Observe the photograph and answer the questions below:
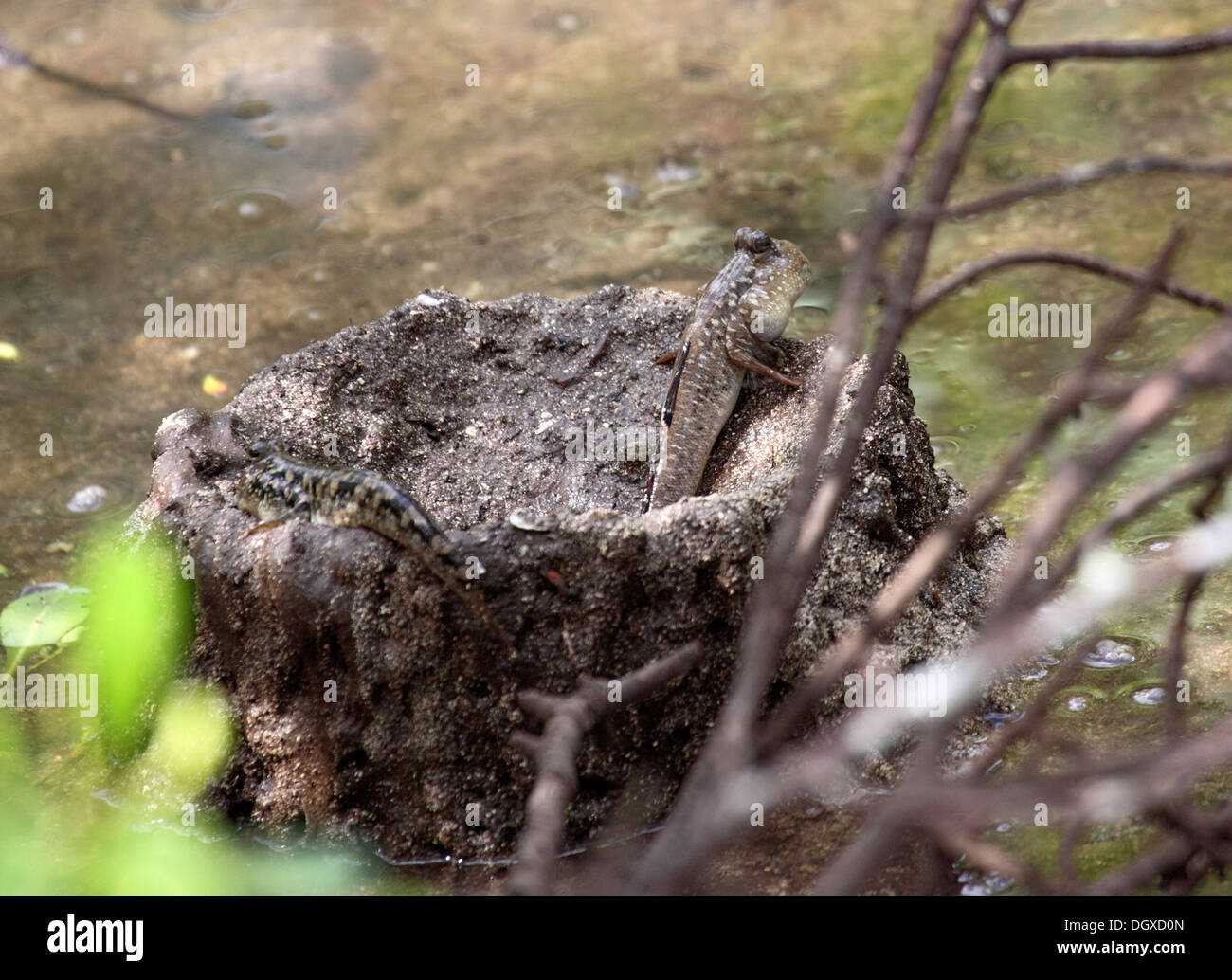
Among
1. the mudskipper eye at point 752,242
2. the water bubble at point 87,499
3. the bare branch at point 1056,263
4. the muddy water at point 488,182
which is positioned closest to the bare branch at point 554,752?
the bare branch at point 1056,263

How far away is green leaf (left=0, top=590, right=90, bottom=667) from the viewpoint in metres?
4.05

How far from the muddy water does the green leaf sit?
67 cm

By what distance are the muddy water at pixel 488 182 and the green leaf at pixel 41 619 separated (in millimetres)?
672

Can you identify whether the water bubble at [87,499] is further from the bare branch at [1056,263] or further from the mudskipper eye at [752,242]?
the bare branch at [1056,263]

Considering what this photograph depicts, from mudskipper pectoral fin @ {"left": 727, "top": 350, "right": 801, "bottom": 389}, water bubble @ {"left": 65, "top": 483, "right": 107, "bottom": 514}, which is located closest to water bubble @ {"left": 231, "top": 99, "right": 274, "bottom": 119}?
water bubble @ {"left": 65, "top": 483, "right": 107, "bottom": 514}

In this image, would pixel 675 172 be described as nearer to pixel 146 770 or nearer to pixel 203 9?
pixel 203 9

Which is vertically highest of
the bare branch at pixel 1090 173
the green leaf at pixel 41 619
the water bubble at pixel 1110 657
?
the bare branch at pixel 1090 173

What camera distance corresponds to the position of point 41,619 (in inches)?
162

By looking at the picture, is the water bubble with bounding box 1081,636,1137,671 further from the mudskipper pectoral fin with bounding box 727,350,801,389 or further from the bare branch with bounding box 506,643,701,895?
the bare branch with bounding box 506,643,701,895

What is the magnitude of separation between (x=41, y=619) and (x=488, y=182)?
4.80 m

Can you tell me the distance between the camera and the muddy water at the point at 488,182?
5.76 metres

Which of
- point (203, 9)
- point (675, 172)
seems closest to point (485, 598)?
point (675, 172)

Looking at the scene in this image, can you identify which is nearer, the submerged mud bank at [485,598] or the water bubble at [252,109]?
the submerged mud bank at [485,598]

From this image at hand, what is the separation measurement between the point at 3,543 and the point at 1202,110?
24.0 ft
